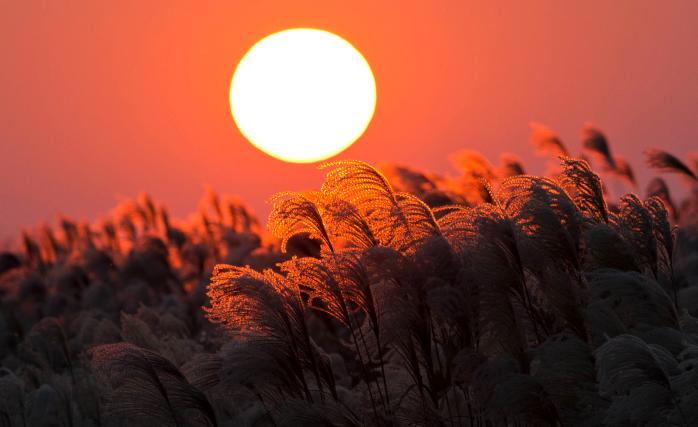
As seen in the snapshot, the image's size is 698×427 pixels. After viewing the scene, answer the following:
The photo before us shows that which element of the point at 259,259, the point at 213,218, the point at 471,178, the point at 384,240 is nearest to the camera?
the point at 384,240

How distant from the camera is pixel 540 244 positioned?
268 inches

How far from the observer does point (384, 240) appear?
23.0 feet

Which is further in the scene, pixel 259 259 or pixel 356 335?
pixel 259 259

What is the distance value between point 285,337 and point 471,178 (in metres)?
8.90

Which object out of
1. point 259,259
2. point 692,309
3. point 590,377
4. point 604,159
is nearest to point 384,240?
point 590,377

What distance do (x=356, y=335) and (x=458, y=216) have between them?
131 cm

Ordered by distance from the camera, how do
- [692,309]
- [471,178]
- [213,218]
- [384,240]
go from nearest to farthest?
1. [384,240]
2. [692,309]
3. [471,178]
4. [213,218]

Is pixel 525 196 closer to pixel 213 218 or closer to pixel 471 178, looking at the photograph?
pixel 471 178

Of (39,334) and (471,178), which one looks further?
(471,178)

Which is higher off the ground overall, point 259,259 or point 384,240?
point 259,259

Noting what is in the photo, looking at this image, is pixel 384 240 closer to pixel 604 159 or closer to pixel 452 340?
pixel 452 340

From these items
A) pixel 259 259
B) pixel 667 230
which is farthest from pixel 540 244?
pixel 259 259

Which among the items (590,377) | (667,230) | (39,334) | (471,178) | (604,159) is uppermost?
(604,159)

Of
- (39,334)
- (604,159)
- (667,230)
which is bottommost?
(667,230)
